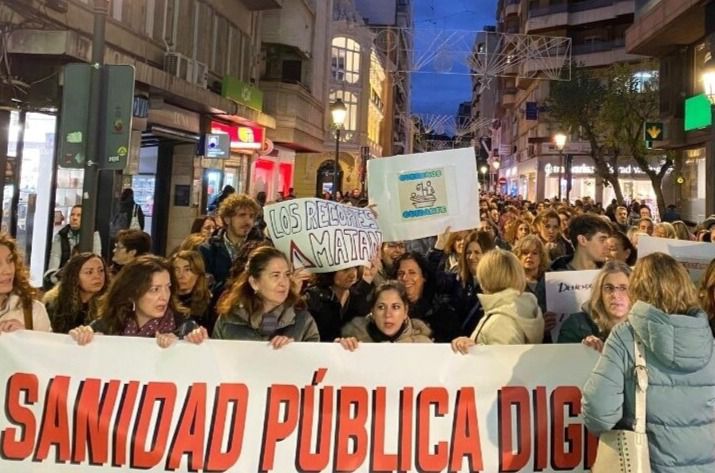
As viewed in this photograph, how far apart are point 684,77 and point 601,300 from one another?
27.2m

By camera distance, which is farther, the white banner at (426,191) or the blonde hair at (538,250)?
the white banner at (426,191)

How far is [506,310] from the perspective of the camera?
4.02m

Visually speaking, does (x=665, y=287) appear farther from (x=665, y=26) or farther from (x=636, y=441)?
(x=665, y=26)

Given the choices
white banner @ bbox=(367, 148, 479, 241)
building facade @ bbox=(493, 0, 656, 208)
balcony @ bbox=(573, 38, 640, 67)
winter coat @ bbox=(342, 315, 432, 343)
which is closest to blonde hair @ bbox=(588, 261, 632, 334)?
winter coat @ bbox=(342, 315, 432, 343)

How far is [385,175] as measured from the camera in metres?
6.20

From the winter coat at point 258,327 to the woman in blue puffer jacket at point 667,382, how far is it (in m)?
1.84

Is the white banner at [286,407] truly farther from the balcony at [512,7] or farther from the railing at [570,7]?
the balcony at [512,7]

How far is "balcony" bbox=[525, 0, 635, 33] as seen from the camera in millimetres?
47219

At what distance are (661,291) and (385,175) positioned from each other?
351cm

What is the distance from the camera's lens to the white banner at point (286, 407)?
12.3 ft

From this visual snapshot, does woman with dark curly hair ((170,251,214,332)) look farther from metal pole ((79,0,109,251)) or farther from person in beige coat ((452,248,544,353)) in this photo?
person in beige coat ((452,248,544,353))

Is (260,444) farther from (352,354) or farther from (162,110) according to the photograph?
(162,110)

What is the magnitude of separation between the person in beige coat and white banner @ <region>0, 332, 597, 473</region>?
119mm

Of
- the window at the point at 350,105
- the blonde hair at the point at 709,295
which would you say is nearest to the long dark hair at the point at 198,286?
the blonde hair at the point at 709,295
